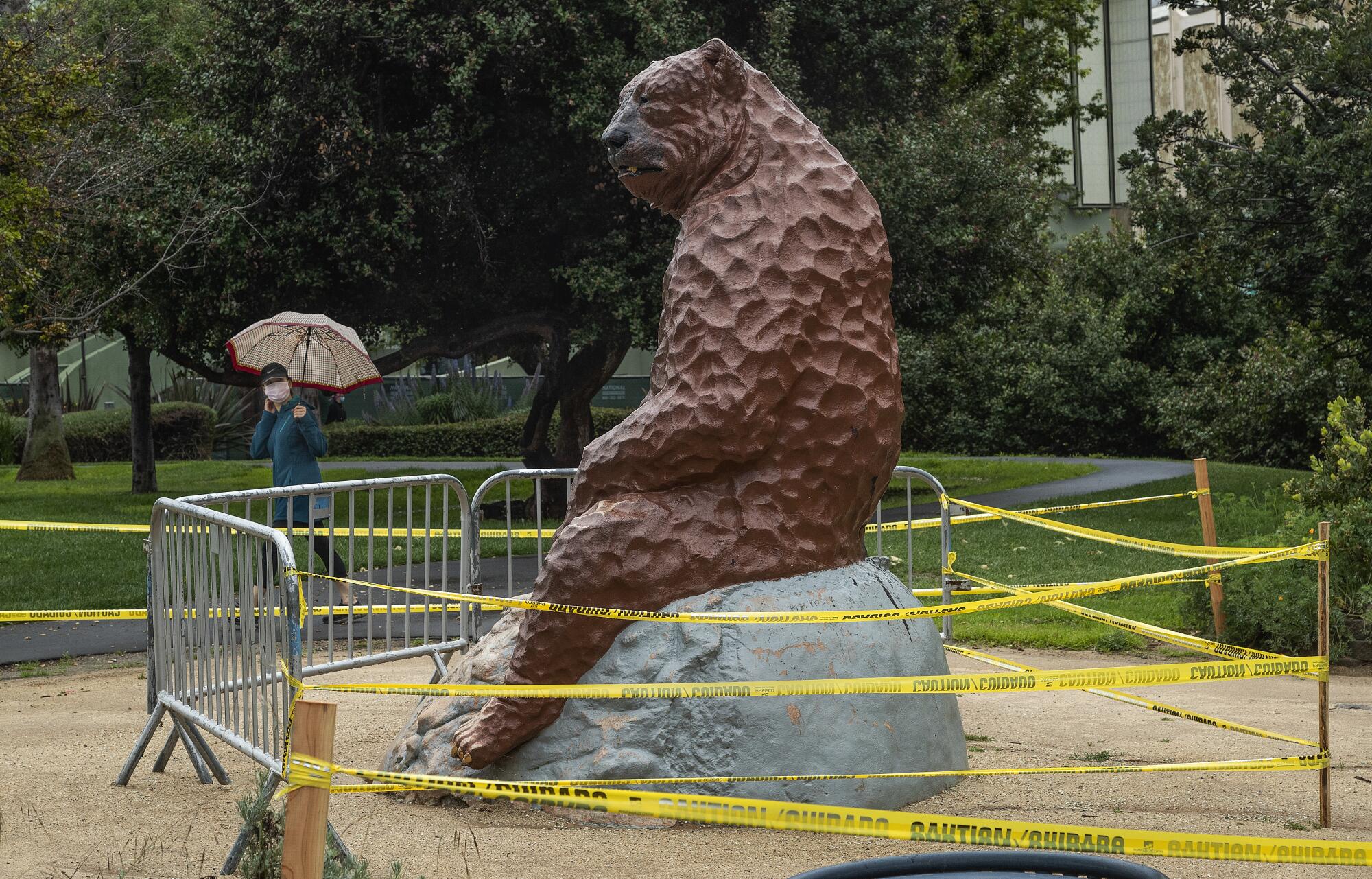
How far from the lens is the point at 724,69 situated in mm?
5512

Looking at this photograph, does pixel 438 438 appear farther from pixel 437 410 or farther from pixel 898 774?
pixel 898 774

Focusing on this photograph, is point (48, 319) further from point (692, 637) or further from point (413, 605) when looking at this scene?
point (692, 637)

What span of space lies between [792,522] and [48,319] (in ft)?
35.4

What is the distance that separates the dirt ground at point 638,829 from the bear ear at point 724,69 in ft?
8.79

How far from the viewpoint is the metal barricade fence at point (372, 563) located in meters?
6.40

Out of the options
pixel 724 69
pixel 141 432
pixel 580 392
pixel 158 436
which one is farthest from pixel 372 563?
pixel 158 436

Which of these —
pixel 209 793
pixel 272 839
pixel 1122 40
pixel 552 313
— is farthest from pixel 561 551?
pixel 1122 40

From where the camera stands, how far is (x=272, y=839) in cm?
440

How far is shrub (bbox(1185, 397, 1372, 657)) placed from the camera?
8.89m

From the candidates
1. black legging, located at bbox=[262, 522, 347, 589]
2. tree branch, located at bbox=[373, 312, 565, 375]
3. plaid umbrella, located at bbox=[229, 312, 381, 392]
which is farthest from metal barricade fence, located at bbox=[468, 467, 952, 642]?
tree branch, located at bbox=[373, 312, 565, 375]

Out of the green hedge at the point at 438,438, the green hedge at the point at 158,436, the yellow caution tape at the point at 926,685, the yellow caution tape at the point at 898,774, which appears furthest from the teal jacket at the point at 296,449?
the green hedge at the point at 158,436

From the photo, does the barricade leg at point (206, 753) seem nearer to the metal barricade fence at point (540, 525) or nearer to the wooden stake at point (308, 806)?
the metal barricade fence at point (540, 525)

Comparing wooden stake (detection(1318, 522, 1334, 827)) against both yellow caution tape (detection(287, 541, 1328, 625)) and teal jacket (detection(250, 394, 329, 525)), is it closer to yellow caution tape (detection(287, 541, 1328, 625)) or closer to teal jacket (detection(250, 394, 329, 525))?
yellow caution tape (detection(287, 541, 1328, 625))

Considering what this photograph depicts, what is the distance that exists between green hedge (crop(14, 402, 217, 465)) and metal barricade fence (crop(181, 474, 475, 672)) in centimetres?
1122
